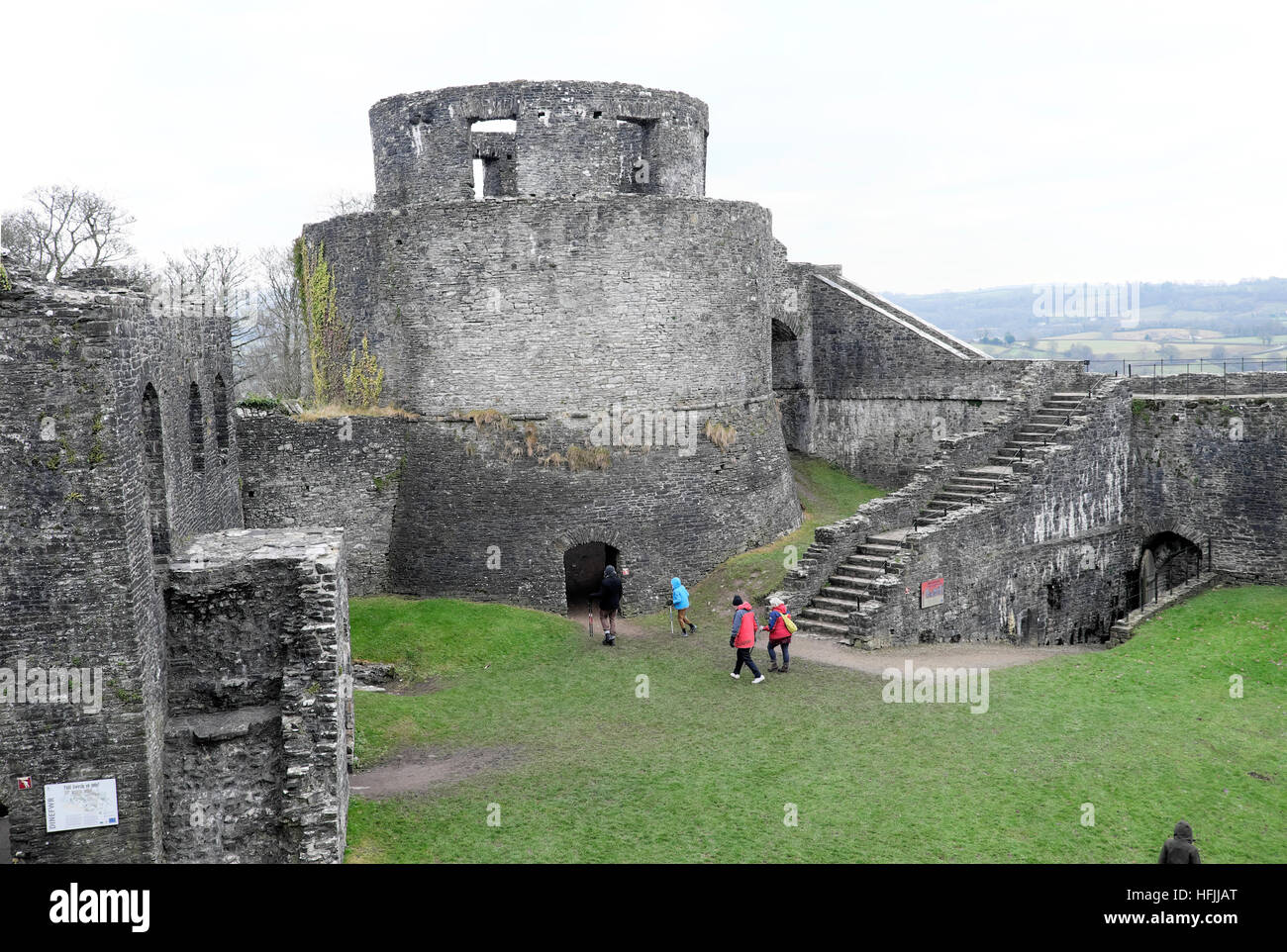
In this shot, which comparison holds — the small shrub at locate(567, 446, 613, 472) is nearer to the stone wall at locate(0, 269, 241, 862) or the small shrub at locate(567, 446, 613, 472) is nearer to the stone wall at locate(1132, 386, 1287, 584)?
the stone wall at locate(0, 269, 241, 862)

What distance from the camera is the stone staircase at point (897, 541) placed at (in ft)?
68.6

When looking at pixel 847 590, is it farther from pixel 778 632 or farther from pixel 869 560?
pixel 778 632

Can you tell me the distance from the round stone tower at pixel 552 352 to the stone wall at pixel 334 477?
0.40 m

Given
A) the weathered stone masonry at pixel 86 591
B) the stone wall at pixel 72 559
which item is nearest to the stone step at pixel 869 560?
the weathered stone masonry at pixel 86 591

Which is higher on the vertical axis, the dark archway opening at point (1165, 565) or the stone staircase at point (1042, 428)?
the stone staircase at point (1042, 428)

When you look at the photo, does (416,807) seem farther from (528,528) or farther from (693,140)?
(693,140)

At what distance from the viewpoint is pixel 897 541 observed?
883 inches

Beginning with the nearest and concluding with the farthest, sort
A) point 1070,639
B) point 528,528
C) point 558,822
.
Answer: point 558,822 < point 528,528 < point 1070,639

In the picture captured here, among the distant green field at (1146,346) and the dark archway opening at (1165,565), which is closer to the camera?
the dark archway opening at (1165,565)

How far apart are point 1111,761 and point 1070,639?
439 inches

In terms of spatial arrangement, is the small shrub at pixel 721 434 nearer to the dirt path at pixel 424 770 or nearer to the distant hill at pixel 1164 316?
the dirt path at pixel 424 770

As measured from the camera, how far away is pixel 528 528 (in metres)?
23.1

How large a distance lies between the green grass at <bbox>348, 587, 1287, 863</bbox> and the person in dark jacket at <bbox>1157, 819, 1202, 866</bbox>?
7.17 feet

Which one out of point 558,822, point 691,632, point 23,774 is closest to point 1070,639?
point 691,632
